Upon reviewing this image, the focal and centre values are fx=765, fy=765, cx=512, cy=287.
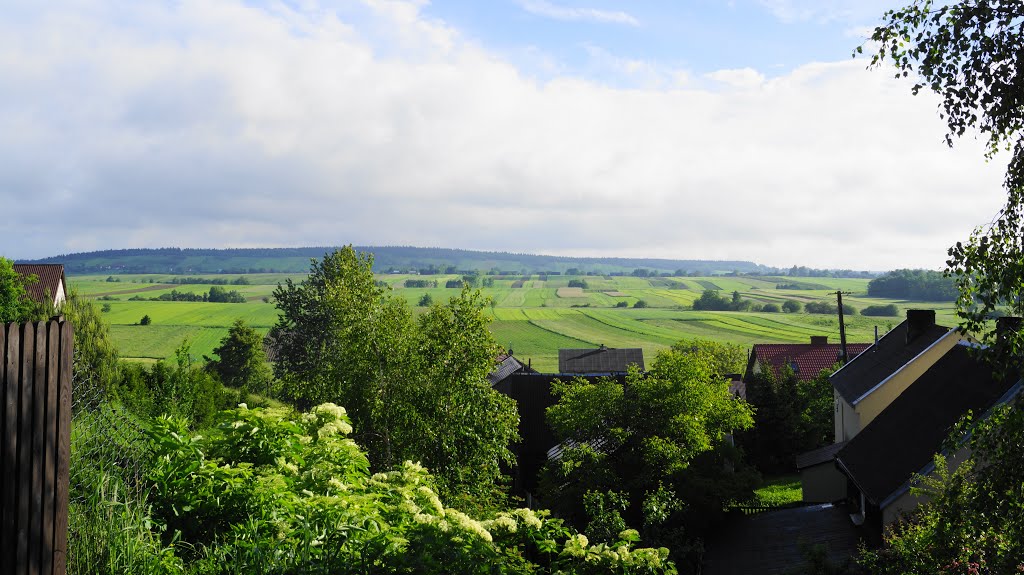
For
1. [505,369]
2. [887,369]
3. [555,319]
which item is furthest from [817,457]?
[555,319]

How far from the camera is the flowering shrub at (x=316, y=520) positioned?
19.3 feet

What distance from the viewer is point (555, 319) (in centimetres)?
11806

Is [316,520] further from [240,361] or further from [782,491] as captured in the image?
[240,361]

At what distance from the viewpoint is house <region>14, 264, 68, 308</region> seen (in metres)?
41.5

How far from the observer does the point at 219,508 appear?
7.17 meters

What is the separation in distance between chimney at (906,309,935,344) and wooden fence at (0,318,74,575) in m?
30.2

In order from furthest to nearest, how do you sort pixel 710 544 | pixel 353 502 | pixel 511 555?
pixel 710 544 < pixel 353 502 < pixel 511 555

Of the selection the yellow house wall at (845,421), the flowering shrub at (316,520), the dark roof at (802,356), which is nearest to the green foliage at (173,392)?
the flowering shrub at (316,520)

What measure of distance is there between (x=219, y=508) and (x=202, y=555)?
433 millimetres

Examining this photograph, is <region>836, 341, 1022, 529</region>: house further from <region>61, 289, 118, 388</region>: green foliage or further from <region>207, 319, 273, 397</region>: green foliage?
<region>207, 319, 273, 397</region>: green foliage

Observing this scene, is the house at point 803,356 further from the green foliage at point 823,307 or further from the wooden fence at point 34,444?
the green foliage at point 823,307

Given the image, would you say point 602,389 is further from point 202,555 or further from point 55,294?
point 55,294

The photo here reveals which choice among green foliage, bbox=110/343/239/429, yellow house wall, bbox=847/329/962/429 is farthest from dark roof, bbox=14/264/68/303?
yellow house wall, bbox=847/329/962/429

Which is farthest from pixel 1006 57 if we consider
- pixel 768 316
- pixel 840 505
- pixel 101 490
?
pixel 768 316
